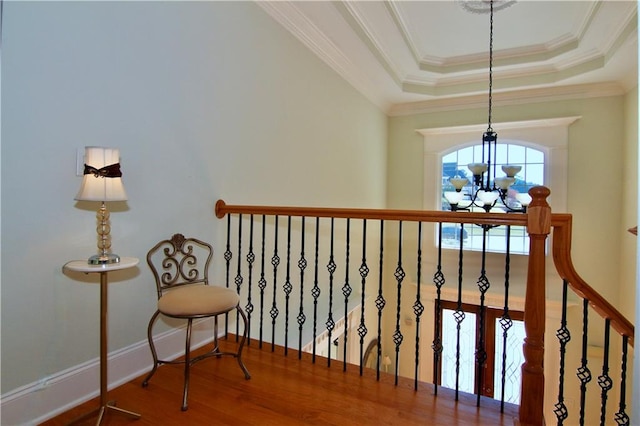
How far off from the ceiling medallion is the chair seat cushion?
11.0 feet

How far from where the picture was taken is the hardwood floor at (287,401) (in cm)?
175

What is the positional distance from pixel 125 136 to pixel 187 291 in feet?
3.14

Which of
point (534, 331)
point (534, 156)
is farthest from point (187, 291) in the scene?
point (534, 156)

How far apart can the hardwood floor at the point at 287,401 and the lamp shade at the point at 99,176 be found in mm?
1094

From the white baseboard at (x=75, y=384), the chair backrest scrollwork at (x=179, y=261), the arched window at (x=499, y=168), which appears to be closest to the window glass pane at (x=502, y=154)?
the arched window at (x=499, y=168)

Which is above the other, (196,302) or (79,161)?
(79,161)

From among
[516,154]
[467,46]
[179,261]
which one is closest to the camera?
[179,261]

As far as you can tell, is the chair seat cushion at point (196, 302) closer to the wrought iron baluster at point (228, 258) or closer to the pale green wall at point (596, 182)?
the wrought iron baluster at point (228, 258)

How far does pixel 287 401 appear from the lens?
1896 millimetres

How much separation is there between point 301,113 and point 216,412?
8.88ft

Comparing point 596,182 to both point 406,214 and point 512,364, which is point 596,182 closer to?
point 512,364

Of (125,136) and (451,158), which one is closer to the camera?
(125,136)

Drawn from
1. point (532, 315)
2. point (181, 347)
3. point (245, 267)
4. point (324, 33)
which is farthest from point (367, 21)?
point (181, 347)

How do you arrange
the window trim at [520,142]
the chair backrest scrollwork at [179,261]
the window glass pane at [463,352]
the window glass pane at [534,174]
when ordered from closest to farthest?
the chair backrest scrollwork at [179,261]
the window trim at [520,142]
the window glass pane at [534,174]
the window glass pane at [463,352]
